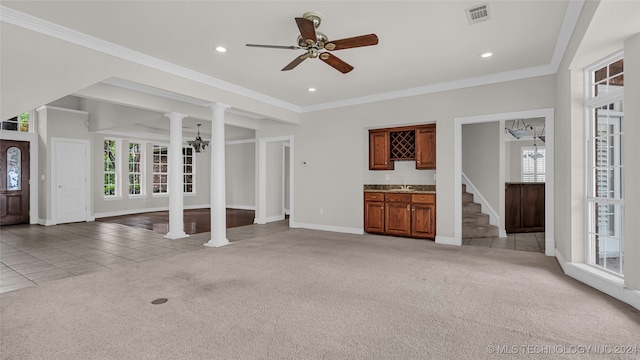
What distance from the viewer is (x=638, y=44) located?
108 inches

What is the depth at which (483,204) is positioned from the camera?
6.66 metres

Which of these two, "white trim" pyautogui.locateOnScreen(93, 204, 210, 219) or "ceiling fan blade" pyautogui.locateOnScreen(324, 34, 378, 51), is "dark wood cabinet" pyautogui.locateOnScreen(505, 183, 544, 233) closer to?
"ceiling fan blade" pyautogui.locateOnScreen(324, 34, 378, 51)

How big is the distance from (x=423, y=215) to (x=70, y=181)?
881 cm

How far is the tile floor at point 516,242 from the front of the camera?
5.35m

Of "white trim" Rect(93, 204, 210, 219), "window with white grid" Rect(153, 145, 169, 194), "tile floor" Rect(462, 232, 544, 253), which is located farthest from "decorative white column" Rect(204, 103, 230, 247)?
"window with white grid" Rect(153, 145, 169, 194)

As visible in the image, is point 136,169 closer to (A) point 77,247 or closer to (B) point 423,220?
(A) point 77,247

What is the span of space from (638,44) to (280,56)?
12.1ft

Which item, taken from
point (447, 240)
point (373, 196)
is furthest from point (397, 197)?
point (447, 240)

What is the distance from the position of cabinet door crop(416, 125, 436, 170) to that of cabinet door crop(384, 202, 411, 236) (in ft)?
2.73

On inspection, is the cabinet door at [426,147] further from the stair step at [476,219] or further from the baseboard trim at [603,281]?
the baseboard trim at [603,281]

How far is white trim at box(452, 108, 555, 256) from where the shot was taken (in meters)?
4.74

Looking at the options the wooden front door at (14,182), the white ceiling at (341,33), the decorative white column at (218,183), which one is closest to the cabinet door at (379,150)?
the white ceiling at (341,33)

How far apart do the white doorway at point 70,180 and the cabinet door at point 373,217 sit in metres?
7.53

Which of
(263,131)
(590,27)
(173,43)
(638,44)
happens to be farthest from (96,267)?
(638,44)
